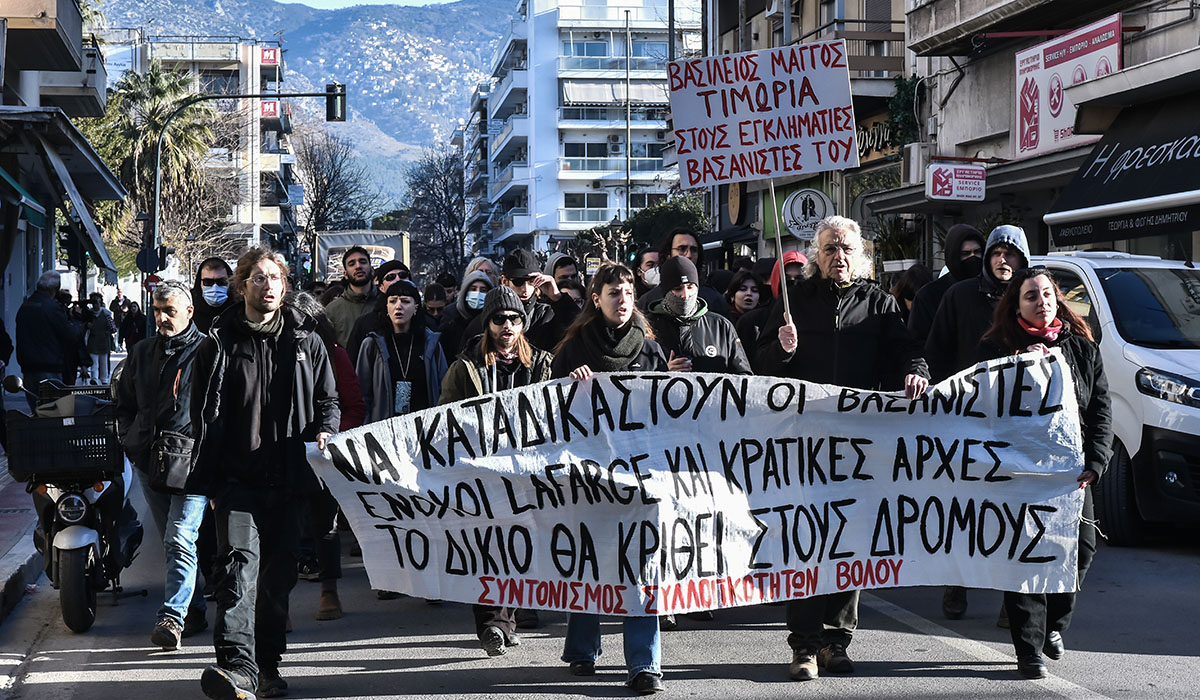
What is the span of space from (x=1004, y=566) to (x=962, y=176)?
14155 mm

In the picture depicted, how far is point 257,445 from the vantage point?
229 inches

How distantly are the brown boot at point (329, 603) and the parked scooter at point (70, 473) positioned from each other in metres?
1.14

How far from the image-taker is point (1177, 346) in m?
9.16

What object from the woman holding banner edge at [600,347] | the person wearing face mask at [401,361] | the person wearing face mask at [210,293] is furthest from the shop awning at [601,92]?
the woman holding banner edge at [600,347]

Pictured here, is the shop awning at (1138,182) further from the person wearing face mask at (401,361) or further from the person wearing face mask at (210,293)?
the person wearing face mask at (210,293)

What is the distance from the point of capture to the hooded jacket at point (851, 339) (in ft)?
22.0

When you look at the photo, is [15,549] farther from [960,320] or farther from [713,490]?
[960,320]

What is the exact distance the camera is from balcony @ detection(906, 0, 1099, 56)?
62.2 ft

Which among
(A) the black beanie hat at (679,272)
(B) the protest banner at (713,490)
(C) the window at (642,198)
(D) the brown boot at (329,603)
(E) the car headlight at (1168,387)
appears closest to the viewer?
(B) the protest banner at (713,490)


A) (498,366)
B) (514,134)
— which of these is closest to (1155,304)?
(498,366)

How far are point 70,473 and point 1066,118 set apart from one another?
14.6 meters

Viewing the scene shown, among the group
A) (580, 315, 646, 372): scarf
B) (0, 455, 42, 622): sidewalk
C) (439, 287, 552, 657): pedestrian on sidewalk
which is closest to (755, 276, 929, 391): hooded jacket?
(580, 315, 646, 372): scarf

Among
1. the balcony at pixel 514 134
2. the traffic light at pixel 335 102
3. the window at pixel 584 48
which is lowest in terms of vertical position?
the traffic light at pixel 335 102

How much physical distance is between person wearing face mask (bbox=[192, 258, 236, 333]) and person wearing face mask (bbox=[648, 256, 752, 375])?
2206mm
